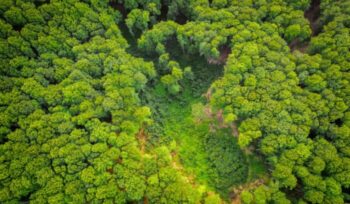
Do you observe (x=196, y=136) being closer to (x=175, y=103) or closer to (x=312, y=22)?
(x=175, y=103)

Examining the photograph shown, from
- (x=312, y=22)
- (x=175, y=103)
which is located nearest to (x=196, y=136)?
(x=175, y=103)

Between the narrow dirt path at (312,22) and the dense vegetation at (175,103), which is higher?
the narrow dirt path at (312,22)

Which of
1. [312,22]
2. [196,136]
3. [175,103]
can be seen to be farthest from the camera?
[312,22]

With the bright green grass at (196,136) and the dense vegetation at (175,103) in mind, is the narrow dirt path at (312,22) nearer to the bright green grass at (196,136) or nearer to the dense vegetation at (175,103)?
the dense vegetation at (175,103)

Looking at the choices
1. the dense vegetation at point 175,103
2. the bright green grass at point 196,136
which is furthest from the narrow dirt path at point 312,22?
the bright green grass at point 196,136

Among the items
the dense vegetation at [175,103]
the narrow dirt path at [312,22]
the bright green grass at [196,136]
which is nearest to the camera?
the dense vegetation at [175,103]

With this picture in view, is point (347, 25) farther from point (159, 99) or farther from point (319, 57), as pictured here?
point (159, 99)

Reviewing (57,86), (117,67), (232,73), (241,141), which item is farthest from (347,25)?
(57,86)

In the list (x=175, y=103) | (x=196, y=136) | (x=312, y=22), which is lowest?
(x=196, y=136)
